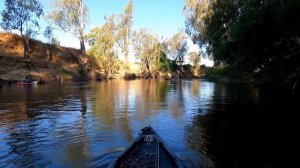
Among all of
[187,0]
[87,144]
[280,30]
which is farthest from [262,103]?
[187,0]

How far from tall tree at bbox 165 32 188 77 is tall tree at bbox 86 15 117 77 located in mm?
48533

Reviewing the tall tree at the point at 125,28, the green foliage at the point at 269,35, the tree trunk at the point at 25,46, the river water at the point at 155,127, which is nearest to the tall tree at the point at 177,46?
the tall tree at the point at 125,28

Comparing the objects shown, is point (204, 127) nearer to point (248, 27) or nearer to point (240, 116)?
point (240, 116)

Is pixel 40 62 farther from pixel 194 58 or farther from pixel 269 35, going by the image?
pixel 194 58

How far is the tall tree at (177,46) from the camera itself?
148 m

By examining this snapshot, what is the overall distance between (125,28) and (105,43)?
380 inches

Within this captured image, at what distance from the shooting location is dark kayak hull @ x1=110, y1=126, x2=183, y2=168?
10.8 meters

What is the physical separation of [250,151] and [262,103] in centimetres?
1867

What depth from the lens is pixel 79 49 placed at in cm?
10300

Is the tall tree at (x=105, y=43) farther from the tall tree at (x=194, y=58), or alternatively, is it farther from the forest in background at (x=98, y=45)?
the tall tree at (x=194, y=58)

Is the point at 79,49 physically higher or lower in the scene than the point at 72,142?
higher

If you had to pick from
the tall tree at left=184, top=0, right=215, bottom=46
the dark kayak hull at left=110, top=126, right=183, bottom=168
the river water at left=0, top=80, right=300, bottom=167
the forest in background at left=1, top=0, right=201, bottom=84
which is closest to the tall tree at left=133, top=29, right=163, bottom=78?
the forest in background at left=1, top=0, right=201, bottom=84

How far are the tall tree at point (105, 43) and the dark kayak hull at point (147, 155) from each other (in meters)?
87.8

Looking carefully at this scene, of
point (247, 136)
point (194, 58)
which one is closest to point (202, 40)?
point (247, 136)
